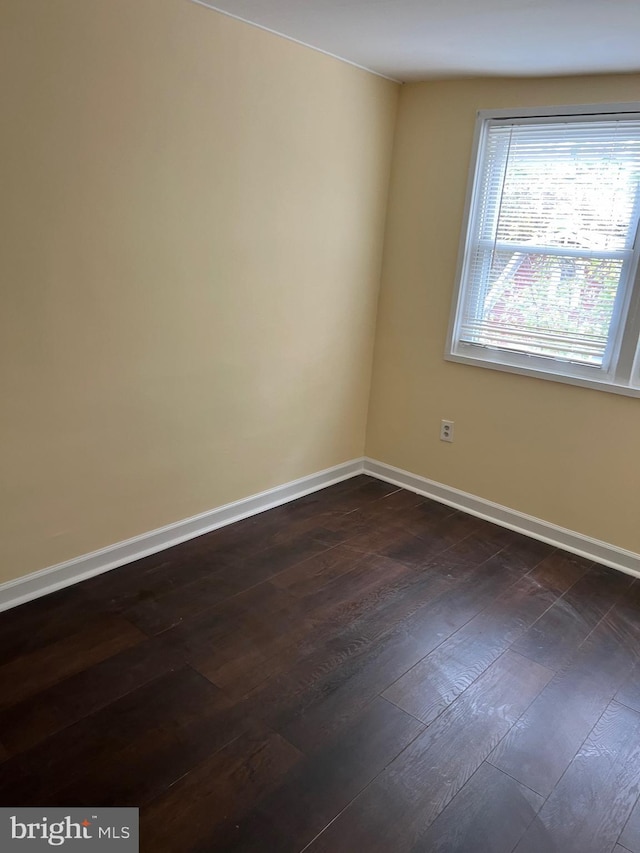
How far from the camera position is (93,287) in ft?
7.50

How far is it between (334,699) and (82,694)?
0.80 meters

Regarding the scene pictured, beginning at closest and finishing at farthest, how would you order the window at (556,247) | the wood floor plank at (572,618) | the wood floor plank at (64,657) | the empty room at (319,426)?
the empty room at (319,426), the wood floor plank at (64,657), the wood floor plank at (572,618), the window at (556,247)

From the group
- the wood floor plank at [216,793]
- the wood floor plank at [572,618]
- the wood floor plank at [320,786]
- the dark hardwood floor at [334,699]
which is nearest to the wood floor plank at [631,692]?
the dark hardwood floor at [334,699]

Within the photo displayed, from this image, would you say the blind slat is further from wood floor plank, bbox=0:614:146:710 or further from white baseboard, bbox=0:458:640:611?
wood floor plank, bbox=0:614:146:710

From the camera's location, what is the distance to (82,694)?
1938 millimetres

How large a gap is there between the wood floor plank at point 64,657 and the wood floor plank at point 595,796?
55.3 inches

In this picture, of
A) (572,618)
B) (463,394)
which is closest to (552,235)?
(463,394)

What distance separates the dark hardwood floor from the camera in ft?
5.30

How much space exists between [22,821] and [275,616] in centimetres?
107

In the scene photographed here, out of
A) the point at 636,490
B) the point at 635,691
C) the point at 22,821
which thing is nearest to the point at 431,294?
the point at 636,490

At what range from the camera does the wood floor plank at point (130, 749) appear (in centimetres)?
161

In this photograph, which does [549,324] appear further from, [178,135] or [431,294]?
[178,135]

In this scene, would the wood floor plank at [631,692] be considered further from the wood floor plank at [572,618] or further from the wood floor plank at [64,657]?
the wood floor plank at [64,657]

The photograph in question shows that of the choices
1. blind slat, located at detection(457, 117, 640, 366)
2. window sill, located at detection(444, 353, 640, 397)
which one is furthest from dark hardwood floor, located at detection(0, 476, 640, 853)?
blind slat, located at detection(457, 117, 640, 366)
